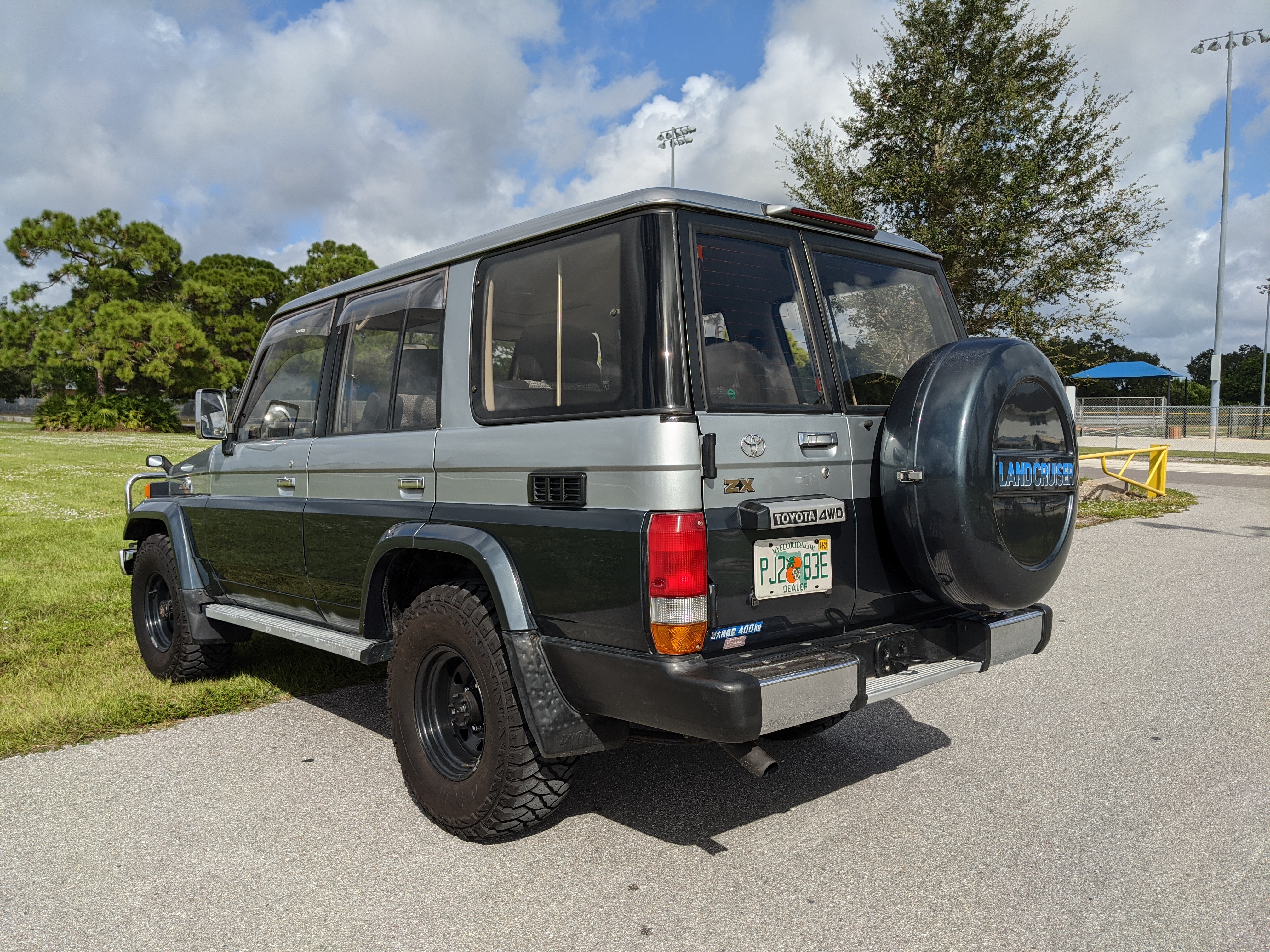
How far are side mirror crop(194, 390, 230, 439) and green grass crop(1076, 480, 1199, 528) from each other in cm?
1068

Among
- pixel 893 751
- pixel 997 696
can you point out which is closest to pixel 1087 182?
pixel 997 696

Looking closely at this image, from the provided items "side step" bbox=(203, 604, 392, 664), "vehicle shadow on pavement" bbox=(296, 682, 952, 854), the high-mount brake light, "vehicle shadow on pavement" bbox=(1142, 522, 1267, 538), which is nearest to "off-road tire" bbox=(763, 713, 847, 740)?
"vehicle shadow on pavement" bbox=(296, 682, 952, 854)

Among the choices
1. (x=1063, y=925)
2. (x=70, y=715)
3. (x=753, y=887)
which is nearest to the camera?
(x=1063, y=925)

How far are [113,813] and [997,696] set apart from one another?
4.30 meters

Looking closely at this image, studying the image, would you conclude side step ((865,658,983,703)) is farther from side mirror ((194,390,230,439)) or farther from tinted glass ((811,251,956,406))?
side mirror ((194,390,230,439))

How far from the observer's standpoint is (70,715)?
180 inches

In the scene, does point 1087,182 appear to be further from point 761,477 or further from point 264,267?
point 264,267

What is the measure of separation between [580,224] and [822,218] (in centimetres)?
94

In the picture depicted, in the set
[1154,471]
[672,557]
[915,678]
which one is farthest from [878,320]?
[1154,471]

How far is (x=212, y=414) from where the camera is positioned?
500 cm

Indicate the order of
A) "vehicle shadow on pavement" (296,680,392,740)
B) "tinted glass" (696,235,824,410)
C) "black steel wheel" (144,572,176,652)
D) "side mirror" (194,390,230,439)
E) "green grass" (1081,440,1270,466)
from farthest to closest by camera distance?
"green grass" (1081,440,1270,466), "black steel wheel" (144,572,176,652), "side mirror" (194,390,230,439), "vehicle shadow on pavement" (296,680,392,740), "tinted glass" (696,235,824,410)

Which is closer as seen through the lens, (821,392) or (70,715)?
(821,392)

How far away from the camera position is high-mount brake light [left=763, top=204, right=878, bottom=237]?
3311 millimetres

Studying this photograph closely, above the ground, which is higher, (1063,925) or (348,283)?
(348,283)
